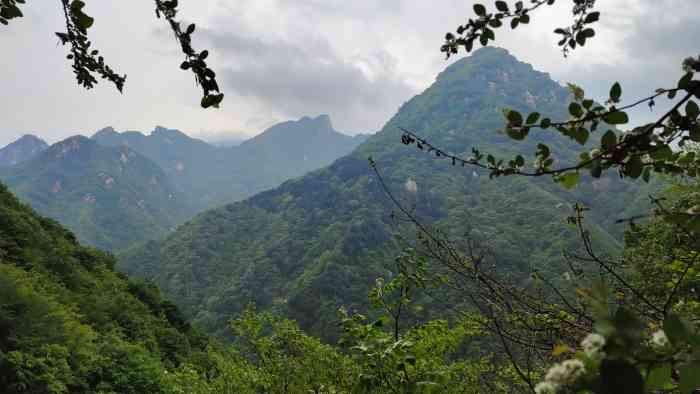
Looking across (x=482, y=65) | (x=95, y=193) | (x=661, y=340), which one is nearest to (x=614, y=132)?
(x=661, y=340)

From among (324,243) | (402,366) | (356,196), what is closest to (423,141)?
(402,366)

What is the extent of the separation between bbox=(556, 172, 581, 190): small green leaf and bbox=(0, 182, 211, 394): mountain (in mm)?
11437

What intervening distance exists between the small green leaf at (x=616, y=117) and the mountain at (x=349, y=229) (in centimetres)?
4026

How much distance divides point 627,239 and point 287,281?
72.2 m

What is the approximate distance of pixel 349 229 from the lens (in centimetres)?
7762

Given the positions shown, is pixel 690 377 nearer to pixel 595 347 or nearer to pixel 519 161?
pixel 595 347

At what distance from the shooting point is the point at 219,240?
314 ft

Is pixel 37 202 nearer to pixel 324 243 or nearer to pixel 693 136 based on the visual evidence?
pixel 324 243

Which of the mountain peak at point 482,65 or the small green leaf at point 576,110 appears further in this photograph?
the mountain peak at point 482,65

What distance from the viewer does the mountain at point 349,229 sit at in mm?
59469

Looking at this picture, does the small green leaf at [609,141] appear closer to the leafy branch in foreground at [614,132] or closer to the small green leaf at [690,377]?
the leafy branch in foreground at [614,132]

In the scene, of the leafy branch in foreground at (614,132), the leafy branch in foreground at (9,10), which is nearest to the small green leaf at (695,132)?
the leafy branch in foreground at (614,132)

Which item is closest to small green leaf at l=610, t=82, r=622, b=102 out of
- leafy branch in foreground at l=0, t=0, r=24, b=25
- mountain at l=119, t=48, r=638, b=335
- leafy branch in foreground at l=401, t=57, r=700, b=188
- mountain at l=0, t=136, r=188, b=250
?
leafy branch in foreground at l=401, t=57, r=700, b=188

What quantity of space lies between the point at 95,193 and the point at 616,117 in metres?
181
